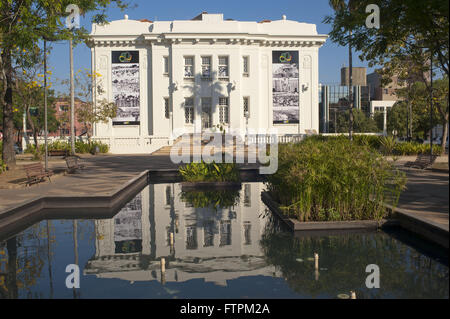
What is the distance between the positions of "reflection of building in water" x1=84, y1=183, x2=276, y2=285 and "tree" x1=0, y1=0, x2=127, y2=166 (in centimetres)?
711

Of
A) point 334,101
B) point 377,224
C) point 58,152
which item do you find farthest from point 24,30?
point 334,101

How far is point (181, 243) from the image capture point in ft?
25.7

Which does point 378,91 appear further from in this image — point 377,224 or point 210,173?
point 377,224

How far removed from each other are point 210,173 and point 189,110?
87.8 ft

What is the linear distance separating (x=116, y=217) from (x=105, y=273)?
13.7 ft

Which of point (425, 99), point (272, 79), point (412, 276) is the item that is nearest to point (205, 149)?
point (272, 79)

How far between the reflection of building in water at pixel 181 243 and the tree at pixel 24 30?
23.3 ft

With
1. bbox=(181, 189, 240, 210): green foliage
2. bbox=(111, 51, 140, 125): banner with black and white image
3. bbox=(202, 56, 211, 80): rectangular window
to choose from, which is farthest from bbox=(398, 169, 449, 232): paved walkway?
bbox=(111, 51, 140, 125): banner with black and white image

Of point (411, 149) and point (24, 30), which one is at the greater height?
point (24, 30)

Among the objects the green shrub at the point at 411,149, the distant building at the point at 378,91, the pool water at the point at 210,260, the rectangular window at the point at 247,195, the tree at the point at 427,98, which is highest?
the distant building at the point at 378,91

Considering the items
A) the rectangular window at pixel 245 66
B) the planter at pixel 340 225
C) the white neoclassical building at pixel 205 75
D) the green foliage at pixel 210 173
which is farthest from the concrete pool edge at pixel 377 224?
the rectangular window at pixel 245 66

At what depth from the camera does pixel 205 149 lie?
32969 mm

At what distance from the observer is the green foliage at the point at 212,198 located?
471 inches

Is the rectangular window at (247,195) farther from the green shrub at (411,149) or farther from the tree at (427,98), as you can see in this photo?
the green shrub at (411,149)
